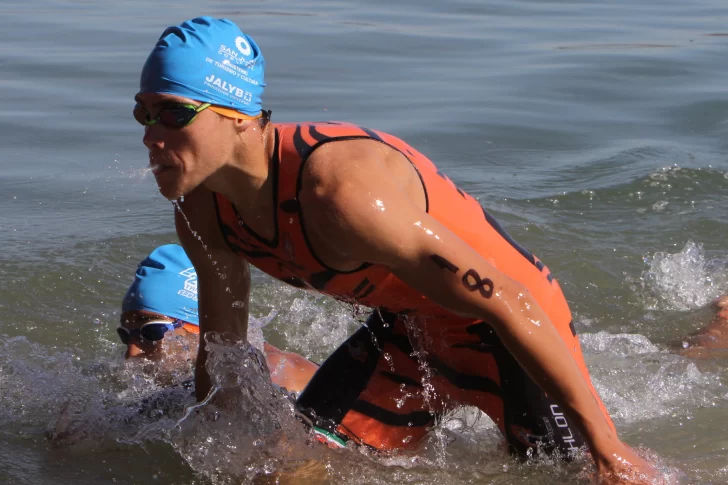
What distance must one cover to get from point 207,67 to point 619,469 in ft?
6.01

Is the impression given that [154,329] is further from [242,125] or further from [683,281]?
[683,281]

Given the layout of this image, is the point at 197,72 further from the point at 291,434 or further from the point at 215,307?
the point at 291,434

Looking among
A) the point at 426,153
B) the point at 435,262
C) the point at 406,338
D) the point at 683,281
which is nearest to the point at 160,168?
the point at 435,262

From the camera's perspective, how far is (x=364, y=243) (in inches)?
117

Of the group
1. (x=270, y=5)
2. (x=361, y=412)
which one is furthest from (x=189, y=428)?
(x=270, y=5)

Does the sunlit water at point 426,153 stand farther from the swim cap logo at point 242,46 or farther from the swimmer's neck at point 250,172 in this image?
the swim cap logo at point 242,46

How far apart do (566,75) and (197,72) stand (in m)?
9.73

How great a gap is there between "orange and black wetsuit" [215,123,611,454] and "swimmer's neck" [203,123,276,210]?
4cm

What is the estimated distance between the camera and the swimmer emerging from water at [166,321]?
188 inches

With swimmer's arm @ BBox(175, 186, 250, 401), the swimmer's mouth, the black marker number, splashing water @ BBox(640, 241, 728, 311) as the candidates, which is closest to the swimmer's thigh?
swimmer's arm @ BBox(175, 186, 250, 401)

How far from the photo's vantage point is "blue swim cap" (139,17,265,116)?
315 cm

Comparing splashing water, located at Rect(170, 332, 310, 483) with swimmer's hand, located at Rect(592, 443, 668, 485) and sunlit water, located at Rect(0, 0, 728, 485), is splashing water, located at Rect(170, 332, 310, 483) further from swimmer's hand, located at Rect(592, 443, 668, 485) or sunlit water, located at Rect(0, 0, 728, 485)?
swimmer's hand, located at Rect(592, 443, 668, 485)

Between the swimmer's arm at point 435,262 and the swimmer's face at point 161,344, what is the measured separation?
189 centimetres

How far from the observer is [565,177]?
335 inches
